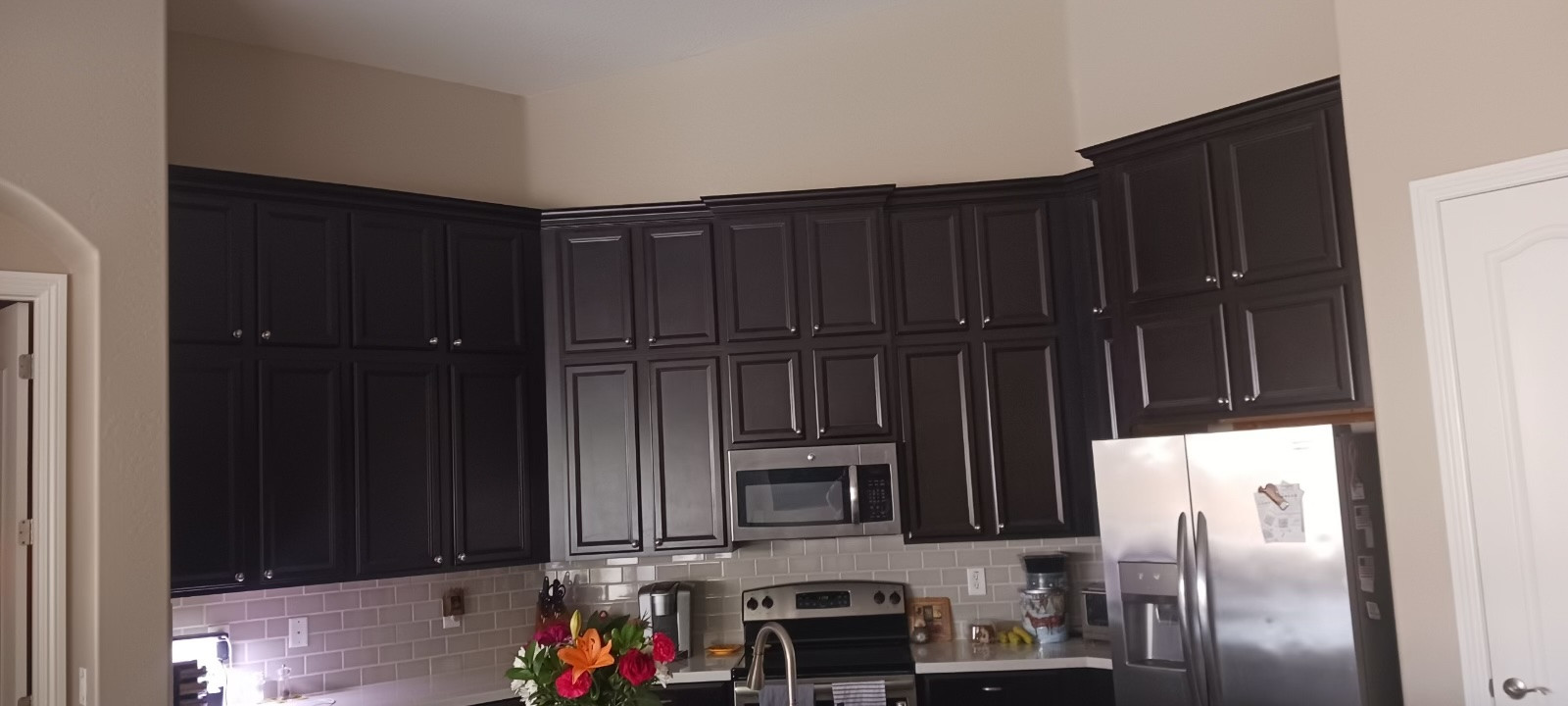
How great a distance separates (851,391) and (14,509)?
9.68ft

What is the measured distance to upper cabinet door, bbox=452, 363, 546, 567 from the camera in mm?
4695

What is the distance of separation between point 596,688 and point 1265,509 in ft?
7.38

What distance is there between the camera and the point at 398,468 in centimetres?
454

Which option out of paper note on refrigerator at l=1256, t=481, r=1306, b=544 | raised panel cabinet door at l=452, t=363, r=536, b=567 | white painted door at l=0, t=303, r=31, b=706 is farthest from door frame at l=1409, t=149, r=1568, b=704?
white painted door at l=0, t=303, r=31, b=706

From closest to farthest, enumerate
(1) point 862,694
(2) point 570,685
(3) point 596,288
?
(2) point 570,685 → (1) point 862,694 → (3) point 596,288

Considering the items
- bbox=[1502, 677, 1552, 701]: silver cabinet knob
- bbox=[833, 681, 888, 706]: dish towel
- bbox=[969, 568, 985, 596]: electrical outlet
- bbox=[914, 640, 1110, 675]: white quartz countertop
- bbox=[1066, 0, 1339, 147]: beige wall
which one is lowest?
bbox=[833, 681, 888, 706]: dish towel

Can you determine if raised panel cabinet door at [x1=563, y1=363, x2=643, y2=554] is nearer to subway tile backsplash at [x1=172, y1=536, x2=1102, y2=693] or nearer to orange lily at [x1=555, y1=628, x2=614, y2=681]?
subway tile backsplash at [x1=172, y1=536, x2=1102, y2=693]

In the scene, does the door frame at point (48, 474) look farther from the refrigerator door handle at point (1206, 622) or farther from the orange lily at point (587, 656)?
the refrigerator door handle at point (1206, 622)

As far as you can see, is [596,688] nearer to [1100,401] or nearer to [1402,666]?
[1402,666]

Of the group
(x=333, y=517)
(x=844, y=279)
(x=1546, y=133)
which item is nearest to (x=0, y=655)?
(x=333, y=517)

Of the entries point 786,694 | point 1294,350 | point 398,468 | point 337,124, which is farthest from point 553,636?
point 337,124

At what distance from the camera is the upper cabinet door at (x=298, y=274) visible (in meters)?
4.27

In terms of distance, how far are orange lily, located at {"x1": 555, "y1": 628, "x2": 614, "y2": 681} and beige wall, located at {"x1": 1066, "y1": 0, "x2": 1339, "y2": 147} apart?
3.38 meters

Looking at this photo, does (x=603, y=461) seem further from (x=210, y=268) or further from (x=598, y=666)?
(x=598, y=666)
